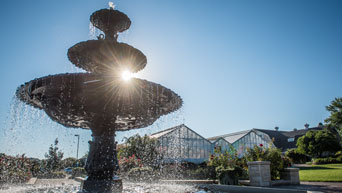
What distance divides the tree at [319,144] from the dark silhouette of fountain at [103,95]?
140ft

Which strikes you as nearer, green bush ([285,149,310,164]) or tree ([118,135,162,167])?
tree ([118,135,162,167])

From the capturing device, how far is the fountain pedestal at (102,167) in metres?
5.37

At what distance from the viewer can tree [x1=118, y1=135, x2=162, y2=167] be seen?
883 inches

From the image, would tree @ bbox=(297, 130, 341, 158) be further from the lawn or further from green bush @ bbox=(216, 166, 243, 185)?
green bush @ bbox=(216, 166, 243, 185)

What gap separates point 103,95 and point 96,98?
199 mm

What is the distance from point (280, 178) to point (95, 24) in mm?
9909

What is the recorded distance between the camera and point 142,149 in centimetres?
2339

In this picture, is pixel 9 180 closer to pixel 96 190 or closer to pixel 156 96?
pixel 96 190

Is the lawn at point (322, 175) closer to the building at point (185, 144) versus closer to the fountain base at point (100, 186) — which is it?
the fountain base at point (100, 186)

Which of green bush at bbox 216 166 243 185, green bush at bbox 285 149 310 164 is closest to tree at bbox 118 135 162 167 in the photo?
green bush at bbox 216 166 243 185

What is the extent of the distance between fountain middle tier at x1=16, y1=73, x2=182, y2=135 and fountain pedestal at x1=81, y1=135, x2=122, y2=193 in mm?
403

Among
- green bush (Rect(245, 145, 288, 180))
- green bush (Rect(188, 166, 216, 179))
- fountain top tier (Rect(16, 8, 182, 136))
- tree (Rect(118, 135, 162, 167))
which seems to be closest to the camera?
fountain top tier (Rect(16, 8, 182, 136))

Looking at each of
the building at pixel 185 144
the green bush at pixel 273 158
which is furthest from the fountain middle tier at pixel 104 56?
the building at pixel 185 144

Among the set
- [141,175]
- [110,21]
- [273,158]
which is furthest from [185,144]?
[110,21]
